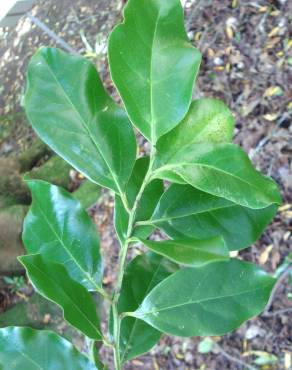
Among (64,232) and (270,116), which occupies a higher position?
(64,232)

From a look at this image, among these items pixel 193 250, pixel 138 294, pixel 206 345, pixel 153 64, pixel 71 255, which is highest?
pixel 153 64

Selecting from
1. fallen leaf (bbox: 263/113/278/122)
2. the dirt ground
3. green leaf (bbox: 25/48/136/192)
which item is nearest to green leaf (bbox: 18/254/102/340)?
green leaf (bbox: 25/48/136/192)

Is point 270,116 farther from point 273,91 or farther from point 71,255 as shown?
point 71,255

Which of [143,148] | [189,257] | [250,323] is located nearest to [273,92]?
[143,148]

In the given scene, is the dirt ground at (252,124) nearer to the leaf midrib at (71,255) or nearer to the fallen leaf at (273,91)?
the fallen leaf at (273,91)

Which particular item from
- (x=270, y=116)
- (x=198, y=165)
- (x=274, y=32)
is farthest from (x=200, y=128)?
(x=274, y=32)

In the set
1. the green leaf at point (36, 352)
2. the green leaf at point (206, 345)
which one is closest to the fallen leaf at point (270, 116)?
the green leaf at point (206, 345)

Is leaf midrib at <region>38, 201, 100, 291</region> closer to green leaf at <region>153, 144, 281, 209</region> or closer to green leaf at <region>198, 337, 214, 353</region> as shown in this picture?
green leaf at <region>153, 144, 281, 209</region>
